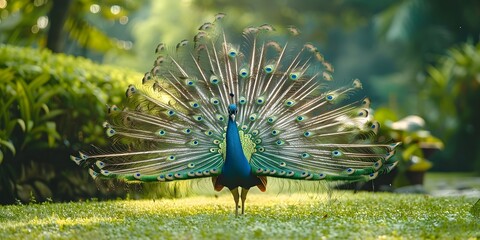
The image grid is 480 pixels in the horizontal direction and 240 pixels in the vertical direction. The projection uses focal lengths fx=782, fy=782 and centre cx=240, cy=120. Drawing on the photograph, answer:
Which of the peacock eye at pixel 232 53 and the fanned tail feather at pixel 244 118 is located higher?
the peacock eye at pixel 232 53

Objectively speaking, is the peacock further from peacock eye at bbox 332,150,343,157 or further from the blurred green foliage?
the blurred green foliage

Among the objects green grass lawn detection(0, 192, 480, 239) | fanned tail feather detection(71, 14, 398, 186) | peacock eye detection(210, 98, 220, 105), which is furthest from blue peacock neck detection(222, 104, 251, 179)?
peacock eye detection(210, 98, 220, 105)

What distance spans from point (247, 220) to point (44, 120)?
437cm

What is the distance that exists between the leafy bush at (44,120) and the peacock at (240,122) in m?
1.81

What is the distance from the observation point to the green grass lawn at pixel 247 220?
21.6 ft

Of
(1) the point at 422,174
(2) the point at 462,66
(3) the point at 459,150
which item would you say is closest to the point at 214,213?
(1) the point at 422,174

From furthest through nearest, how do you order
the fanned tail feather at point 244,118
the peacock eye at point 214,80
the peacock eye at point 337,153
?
Answer: the peacock eye at point 214,80
the peacock eye at point 337,153
the fanned tail feather at point 244,118

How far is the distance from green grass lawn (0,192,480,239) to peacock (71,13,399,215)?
0.46 m

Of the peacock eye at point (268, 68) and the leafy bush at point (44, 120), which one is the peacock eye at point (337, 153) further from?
the leafy bush at point (44, 120)

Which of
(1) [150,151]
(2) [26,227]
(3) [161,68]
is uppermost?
(3) [161,68]

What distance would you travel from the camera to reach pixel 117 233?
6660 millimetres

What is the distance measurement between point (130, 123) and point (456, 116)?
14.9m

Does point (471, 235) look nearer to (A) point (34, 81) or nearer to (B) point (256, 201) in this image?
(B) point (256, 201)

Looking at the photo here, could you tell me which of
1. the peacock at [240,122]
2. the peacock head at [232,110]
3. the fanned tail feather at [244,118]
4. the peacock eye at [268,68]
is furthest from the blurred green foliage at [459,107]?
the peacock head at [232,110]
